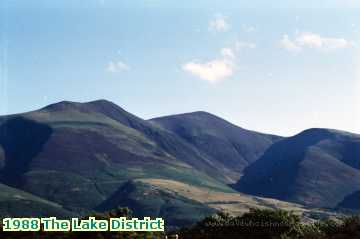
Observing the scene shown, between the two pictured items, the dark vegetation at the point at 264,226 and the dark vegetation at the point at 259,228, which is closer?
the dark vegetation at the point at 259,228

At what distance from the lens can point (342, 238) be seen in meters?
30.6

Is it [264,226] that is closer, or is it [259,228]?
[259,228]

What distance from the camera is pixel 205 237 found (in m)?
37.9

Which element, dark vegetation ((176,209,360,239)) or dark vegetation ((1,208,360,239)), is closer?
dark vegetation ((1,208,360,239))

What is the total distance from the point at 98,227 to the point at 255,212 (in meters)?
21.4

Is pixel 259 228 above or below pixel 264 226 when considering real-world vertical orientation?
below

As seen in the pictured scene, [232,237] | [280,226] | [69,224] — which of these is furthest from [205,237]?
[69,224]

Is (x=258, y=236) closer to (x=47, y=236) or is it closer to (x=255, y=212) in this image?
(x=255, y=212)

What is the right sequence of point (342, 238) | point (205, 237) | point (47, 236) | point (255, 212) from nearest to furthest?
point (47, 236) < point (342, 238) < point (205, 237) < point (255, 212)

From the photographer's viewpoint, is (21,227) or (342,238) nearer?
(21,227)

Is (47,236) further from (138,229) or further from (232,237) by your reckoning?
(232,237)

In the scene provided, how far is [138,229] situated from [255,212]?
20.9 m

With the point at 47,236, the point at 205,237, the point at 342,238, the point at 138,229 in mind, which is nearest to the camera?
the point at 138,229

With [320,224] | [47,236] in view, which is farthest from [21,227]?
[320,224]
